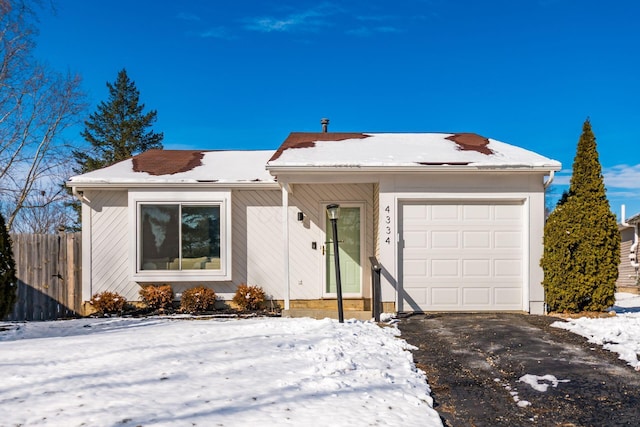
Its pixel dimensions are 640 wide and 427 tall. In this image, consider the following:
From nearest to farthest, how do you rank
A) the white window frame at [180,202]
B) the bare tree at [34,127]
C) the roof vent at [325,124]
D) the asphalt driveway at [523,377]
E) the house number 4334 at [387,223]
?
1. the asphalt driveway at [523,377]
2. the house number 4334 at [387,223]
3. the white window frame at [180,202]
4. the roof vent at [325,124]
5. the bare tree at [34,127]

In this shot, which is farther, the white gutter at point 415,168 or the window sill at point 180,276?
the window sill at point 180,276

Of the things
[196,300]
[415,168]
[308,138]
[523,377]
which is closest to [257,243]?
[196,300]

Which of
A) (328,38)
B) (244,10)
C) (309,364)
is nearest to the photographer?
(309,364)

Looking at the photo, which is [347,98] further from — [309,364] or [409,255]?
[309,364]

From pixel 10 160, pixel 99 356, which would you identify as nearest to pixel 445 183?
pixel 99 356

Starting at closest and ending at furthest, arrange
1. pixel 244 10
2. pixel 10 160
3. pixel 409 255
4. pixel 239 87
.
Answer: pixel 409 255
pixel 244 10
pixel 239 87
pixel 10 160

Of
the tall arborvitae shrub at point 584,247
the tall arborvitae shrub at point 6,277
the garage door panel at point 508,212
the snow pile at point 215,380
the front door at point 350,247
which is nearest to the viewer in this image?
the snow pile at point 215,380

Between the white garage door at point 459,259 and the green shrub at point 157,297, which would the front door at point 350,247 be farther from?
the green shrub at point 157,297

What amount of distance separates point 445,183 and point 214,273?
483cm

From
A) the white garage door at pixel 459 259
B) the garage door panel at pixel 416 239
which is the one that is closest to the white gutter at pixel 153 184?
the garage door panel at pixel 416 239

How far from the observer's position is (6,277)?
24.4 ft

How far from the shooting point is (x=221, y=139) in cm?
1869

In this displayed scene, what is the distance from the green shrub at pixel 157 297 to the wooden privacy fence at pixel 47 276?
155 cm

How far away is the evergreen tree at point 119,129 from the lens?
91.0 feet
